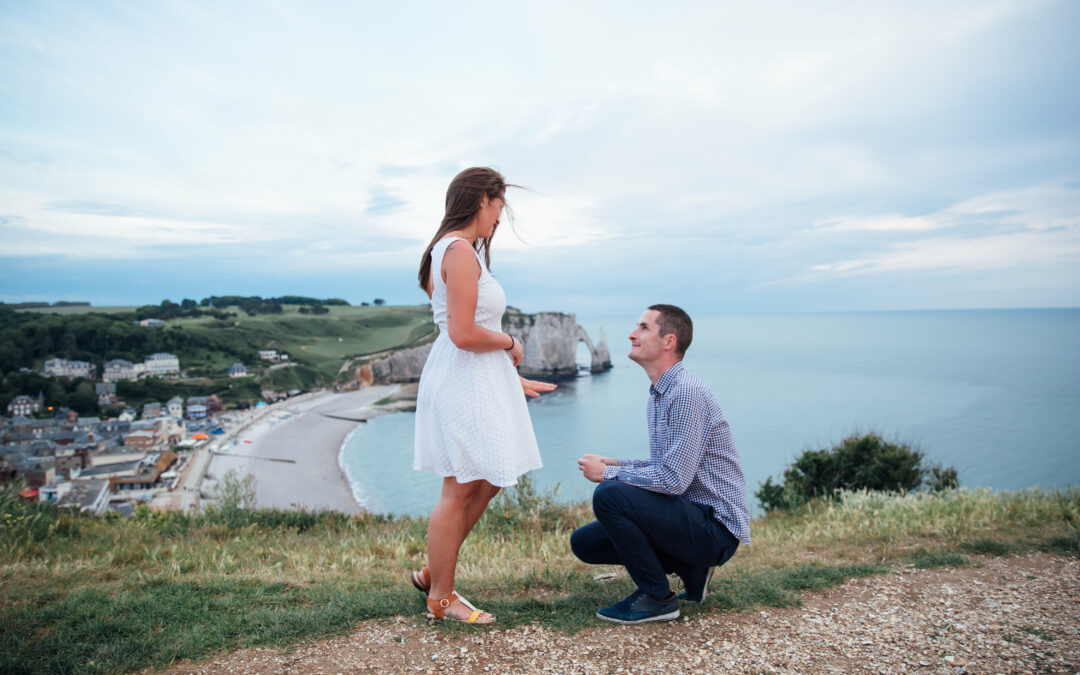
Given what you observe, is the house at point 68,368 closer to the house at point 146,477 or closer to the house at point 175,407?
the house at point 175,407

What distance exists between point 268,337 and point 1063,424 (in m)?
72.3

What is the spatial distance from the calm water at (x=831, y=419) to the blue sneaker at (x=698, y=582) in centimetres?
641

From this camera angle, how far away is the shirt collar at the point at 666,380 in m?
2.90

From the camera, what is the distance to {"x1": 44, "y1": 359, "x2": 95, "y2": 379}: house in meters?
43.5

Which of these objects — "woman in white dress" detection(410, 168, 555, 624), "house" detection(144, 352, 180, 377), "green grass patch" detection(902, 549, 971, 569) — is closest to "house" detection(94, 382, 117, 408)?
"house" detection(144, 352, 180, 377)

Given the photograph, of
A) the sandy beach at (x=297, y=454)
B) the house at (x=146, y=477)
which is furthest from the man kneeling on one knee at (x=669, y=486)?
the house at (x=146, y=477)

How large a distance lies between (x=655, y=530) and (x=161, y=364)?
2266 inches

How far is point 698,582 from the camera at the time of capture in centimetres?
319

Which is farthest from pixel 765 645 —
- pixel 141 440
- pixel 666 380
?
pixel 141 440

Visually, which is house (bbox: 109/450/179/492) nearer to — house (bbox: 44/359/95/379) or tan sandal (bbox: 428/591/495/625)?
house (bbox: 44/359/95/379)

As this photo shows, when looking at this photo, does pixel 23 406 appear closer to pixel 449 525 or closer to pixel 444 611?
pixel 444 611

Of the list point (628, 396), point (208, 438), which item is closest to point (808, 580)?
point (208, 438)

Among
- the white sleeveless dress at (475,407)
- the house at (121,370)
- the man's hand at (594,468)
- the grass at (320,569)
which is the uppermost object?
the white sleeveless dress at (475,407)

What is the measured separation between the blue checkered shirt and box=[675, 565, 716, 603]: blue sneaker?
39 cm
